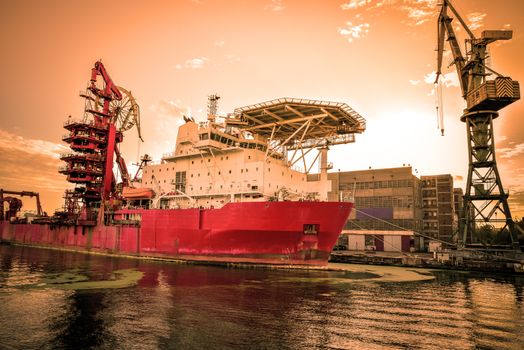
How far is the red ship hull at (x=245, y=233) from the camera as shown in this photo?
2284cm

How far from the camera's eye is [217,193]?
2750cm

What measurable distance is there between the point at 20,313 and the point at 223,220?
47.6 ft

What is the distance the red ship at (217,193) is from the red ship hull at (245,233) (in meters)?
0.07

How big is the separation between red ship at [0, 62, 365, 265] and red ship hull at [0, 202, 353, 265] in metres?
0.07

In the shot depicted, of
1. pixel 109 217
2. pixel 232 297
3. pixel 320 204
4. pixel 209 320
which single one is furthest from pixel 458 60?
pixel 109 217

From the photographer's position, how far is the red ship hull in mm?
22844

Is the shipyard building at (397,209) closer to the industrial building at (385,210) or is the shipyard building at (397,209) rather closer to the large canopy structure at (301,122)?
the industrial building at (385,210)

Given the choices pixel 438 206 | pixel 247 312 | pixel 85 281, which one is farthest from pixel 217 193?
pixel 438 206

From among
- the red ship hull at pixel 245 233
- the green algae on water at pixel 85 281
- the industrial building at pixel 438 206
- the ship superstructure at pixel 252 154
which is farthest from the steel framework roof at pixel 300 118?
the industrial building at pixel 438 206

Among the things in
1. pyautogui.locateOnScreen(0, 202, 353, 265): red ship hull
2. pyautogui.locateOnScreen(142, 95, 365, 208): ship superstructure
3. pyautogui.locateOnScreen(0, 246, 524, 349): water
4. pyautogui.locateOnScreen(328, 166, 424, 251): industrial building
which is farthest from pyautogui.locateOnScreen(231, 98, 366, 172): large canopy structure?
pyautogui.locateOnScreen(328, 166, 424, 251): industrial building

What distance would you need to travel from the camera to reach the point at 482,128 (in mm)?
32344

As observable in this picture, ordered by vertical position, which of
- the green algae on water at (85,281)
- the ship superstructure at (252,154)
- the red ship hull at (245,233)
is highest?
the ship superstructure at (252,154)

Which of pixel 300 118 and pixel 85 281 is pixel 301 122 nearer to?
pixel 300 118

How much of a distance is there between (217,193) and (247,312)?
54.0 ft
